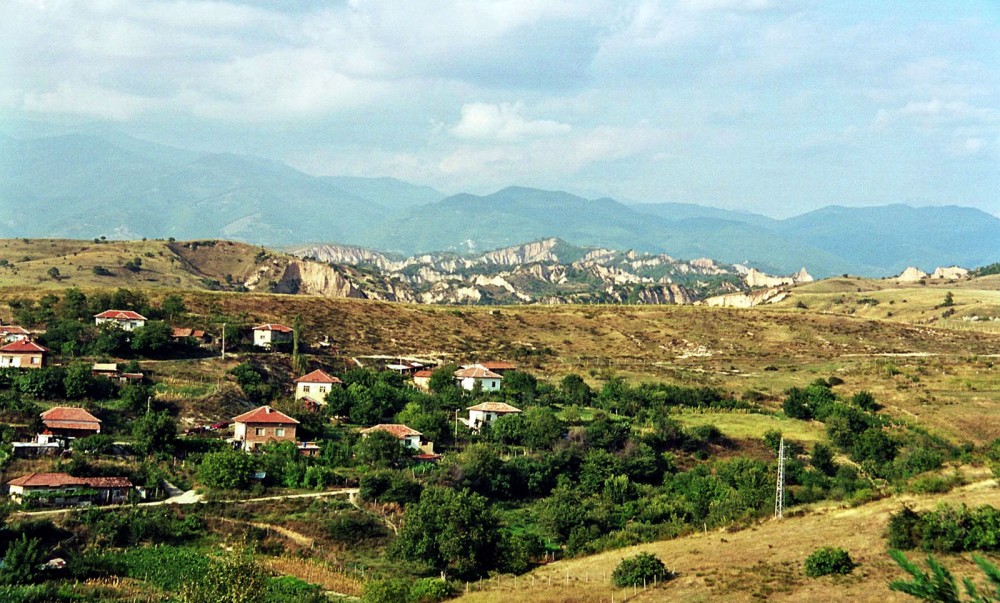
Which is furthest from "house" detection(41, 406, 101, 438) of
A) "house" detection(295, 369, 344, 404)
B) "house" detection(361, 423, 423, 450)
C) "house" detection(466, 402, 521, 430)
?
"house" detection(466, 402, 521, 430)

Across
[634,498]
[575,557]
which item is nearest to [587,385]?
[634,498]

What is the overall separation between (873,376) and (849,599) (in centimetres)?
6388

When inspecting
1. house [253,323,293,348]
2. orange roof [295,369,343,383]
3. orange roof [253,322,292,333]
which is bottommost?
orange roof [295,369,343,383]

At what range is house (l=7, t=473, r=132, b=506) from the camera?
44.5 m

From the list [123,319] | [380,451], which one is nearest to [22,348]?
[123,319]

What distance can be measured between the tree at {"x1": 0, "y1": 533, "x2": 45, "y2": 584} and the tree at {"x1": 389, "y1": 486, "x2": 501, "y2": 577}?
15.3 meters

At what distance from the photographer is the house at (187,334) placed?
80312 mm

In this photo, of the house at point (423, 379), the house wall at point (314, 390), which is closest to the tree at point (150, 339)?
the house wall at point (314, 390)

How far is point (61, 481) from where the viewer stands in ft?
149

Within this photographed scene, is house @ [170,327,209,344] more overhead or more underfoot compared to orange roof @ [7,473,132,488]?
more overhead

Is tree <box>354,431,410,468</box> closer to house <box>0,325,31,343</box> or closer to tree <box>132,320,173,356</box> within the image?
tree <box>132,320,173,356</box>

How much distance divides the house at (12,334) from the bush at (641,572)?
188 ft

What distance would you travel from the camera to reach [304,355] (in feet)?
278

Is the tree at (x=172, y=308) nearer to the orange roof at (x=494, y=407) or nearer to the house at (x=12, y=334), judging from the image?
the house at (x=12, y=334)
